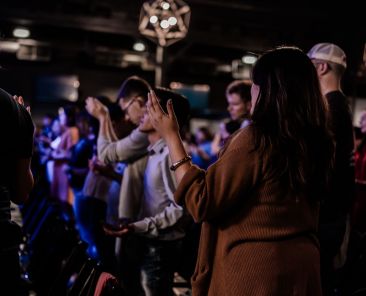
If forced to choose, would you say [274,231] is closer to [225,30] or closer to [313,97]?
[313,97]

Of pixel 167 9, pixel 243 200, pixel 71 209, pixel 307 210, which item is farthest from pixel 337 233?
pixel 71 209

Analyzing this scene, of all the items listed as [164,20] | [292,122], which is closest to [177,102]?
[292,122]

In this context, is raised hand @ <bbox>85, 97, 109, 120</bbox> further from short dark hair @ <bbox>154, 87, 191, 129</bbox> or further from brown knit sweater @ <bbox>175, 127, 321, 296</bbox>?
brown knit sweater @ <bbox>175, 127, 321, 296</bbox>

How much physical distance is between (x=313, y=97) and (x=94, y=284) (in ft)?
3.74

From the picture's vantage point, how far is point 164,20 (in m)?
5.69

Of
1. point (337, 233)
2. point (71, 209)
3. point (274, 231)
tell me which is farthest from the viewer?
point (71, 209)

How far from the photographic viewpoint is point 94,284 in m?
→ 2.15

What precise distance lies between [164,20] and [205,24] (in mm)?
13779

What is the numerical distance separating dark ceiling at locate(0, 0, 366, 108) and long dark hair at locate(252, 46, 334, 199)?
38.2 feet

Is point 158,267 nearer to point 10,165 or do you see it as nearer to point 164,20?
point 10,165

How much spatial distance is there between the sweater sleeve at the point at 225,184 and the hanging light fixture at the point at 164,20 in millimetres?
3822

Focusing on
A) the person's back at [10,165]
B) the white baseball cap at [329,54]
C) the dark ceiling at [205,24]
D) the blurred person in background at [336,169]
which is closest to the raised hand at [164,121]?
the person's back at [10,165]

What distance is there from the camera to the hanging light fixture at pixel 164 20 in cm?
568

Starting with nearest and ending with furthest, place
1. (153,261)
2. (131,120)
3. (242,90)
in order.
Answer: (153,261)
(131,120)
(242,90)
